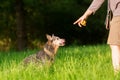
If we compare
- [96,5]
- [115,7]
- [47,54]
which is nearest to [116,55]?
[115,7]

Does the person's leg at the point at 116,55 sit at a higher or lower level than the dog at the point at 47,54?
higher

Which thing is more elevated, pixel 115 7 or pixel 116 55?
pixel 115 7

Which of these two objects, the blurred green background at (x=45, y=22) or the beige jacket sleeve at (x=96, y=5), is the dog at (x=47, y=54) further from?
the blurred green background at (x=45, y=22)

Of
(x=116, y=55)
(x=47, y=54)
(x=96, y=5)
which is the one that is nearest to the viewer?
(x=116, y=55)

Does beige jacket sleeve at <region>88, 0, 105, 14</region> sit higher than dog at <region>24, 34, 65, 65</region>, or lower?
higher

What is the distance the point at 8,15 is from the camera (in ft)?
104

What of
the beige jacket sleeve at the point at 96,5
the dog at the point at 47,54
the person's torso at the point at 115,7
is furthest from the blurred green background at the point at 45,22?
the person's torso at the point at 115,7

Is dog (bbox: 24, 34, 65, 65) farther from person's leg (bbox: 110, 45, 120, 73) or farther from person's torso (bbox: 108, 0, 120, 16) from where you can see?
person's torso (bbox: 108, 0, 120, 16)

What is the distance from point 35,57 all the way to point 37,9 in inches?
791

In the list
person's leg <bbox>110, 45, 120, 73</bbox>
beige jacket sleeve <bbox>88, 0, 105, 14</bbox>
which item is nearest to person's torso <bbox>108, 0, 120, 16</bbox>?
beige jacket sleeve <bbox>88, 0, 105, 14</bbox>

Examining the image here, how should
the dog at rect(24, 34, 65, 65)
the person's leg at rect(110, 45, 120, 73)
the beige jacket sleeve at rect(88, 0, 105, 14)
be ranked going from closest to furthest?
the person's leg at rect(110, 45, 120, 73) < the beige jacket sleeve at rect(88, 0, 105, 14) < the dog at rect(24, 34, 65, 65)

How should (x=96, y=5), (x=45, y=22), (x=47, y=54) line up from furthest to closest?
(x=45, y=22), (x=47, y=54), (x=96, y=5)

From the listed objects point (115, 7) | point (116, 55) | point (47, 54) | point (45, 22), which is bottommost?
point (45, 22)

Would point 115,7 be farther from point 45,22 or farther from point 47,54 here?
point 45,22
